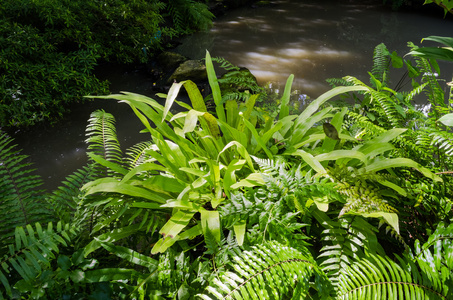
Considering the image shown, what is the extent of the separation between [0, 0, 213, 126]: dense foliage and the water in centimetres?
24

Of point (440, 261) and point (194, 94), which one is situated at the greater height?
point (194, 94)

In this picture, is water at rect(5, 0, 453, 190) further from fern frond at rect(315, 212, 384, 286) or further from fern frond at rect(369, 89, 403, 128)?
fern frond at rect(315, 212, 384, 286)

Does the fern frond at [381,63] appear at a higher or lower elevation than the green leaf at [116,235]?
higher

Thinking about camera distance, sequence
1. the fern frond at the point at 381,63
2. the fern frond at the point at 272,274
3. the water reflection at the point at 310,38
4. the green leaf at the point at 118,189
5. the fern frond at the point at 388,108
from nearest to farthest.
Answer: the fern frond at the point at 272,274 < the green leaf at the point at 118,189 < the fern frond at the point at 388,108 < the fern frond at the point at 381,63 < the water reflection at the point at 310,38

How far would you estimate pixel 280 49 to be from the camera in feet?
17.0

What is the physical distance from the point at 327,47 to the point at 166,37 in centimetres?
301

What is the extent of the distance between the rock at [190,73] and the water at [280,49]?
39 centimetres

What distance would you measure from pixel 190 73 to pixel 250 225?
300cm

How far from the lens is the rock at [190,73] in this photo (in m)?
3.83

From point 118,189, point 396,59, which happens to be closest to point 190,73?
point 396,59

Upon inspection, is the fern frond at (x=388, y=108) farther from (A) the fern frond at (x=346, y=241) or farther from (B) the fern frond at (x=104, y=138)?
(B) the fern frond at (x=104, y=138)

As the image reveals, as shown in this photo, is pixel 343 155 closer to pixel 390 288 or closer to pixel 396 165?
pixel 396 165

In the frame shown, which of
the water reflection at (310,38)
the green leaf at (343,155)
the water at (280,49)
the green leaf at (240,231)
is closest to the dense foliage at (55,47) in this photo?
the water at (280,49)

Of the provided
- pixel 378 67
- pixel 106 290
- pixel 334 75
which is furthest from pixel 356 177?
pixel 334 75
